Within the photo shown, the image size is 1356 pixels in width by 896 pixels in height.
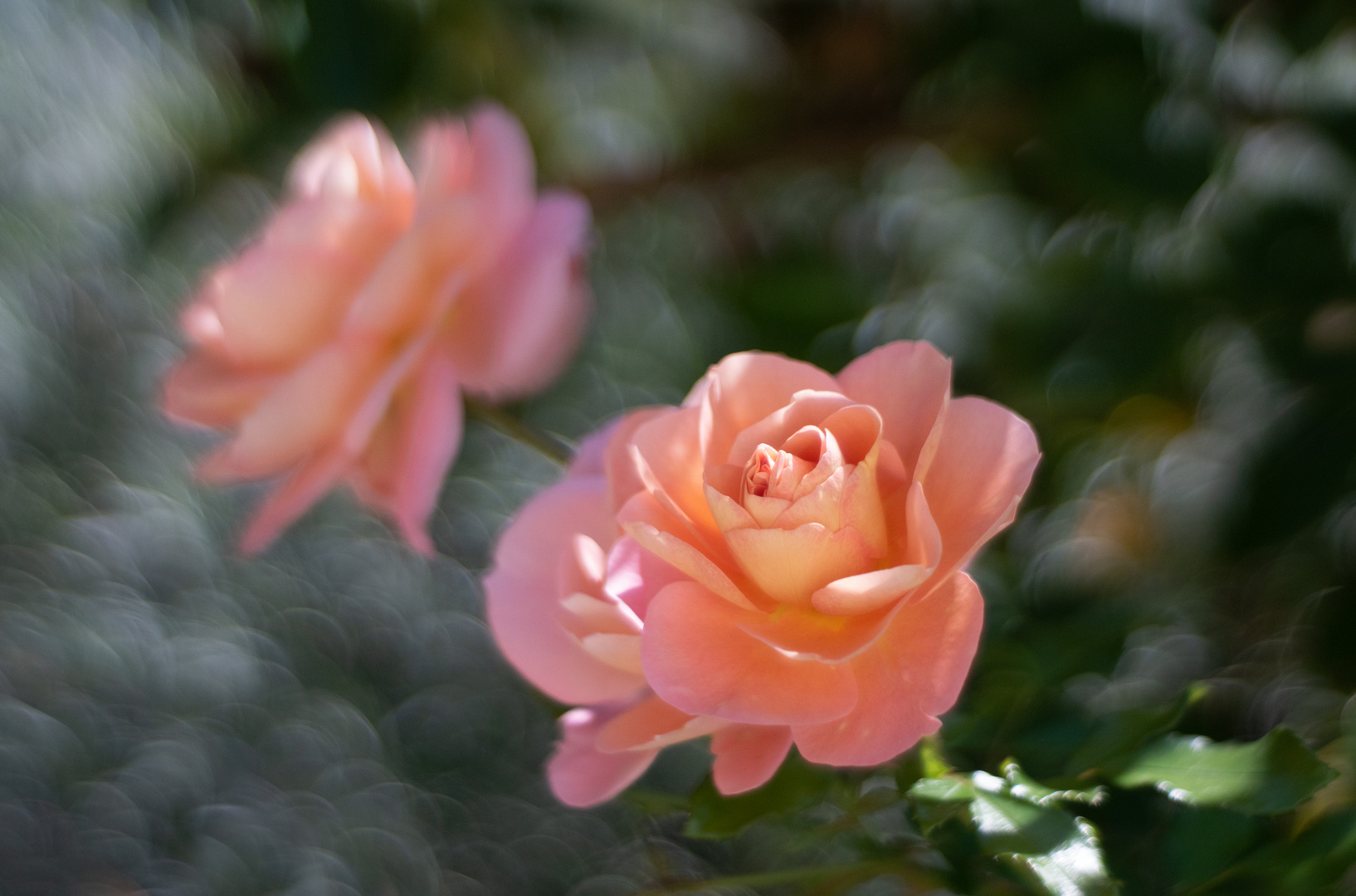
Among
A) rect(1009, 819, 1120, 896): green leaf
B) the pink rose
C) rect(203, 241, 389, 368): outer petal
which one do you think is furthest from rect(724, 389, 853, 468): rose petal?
rect(203, 241, 389, 368): outer petal

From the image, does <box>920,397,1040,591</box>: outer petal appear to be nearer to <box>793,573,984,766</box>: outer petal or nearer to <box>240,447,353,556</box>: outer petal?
<box>793,573,984,766</box>: outer petal

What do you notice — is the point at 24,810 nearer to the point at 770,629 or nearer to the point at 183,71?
the point at 183,71

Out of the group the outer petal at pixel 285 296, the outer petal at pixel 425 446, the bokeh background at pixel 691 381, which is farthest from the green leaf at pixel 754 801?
the outer petal at pixel 285 296

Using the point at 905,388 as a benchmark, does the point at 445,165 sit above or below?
above

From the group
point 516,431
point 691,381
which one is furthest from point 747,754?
point 691,381

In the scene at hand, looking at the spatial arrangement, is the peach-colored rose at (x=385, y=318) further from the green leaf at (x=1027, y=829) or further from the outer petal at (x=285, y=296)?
the green leaf at (x=1027, y=829)

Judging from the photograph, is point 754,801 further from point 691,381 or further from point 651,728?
point 691,381
